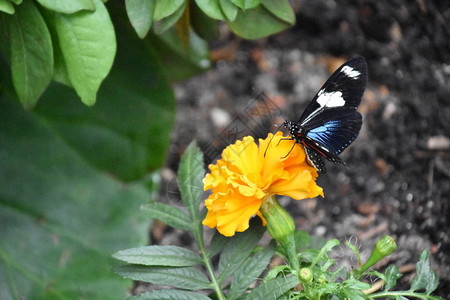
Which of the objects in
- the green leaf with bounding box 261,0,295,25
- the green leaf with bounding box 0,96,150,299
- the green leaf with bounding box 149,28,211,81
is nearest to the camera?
the green leaf with bounding box 261,0,295,25

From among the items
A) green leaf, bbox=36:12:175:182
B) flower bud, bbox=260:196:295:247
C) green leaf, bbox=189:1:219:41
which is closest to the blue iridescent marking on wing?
flower bud, bbox=260:196:295:247

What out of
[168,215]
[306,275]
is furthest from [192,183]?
[306,275]

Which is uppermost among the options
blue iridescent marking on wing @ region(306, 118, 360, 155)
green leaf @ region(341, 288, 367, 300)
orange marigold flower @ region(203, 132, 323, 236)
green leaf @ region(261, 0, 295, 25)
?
green leaf @ region(261, 0, 295, 25)

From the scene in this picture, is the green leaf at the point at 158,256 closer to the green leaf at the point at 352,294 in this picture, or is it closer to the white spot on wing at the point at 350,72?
the green leaf at the point at 352,294

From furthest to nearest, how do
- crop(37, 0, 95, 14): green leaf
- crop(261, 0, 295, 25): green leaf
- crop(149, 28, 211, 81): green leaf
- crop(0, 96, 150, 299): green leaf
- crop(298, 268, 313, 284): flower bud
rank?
crop(149, 28, 211, 81): green leaf
crop(0, 96, 150, 299): green leaf
crop(261, 0, 295, 25): green leaf
crop(37, 0, 95, 14): green leaf
crop(298, 268, 313, 284): flower bud

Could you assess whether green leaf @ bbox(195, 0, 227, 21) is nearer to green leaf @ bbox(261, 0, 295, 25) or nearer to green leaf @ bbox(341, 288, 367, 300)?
green leaf @ bbox(261, 0, 295, 25)

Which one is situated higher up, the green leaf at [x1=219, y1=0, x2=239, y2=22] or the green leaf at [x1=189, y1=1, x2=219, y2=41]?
the green leaf at [x1=219, y1=0, x2=239, y2=22]

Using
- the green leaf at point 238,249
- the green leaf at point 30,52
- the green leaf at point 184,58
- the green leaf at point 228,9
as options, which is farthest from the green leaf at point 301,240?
the green leaf at point 184,58
